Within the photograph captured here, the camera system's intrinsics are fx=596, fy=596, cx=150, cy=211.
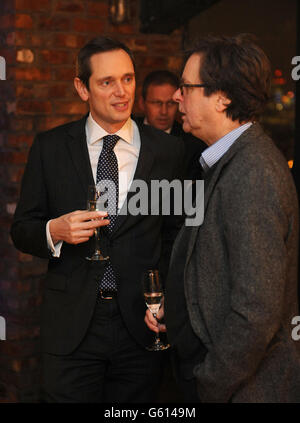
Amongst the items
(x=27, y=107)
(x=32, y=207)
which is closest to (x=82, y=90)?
(x=32, y=207)

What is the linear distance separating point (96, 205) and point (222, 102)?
62cm

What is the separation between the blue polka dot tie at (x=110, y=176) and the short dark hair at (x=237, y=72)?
0.64 metres

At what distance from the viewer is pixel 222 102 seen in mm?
1762

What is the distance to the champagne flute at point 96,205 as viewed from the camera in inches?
83.0

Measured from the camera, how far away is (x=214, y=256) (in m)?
1.66

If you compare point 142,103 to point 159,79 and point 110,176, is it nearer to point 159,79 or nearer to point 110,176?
point 159,79

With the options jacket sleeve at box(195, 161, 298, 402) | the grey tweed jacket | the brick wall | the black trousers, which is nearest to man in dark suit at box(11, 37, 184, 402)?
the black trousers

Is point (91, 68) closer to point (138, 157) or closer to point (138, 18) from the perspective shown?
point (138, 157)

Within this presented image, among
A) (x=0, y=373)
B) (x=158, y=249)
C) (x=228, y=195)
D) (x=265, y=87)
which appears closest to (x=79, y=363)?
(x=158, y=249)

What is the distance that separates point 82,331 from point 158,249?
434 millimetres

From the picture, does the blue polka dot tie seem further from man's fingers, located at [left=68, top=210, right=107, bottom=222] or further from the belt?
man's fingers, located at [left=68, top=210, right=107, bottom=222]

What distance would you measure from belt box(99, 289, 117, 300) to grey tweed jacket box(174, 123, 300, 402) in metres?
0.56

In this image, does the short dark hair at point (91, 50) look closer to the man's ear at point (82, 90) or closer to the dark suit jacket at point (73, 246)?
the man's ear at point (82, 90)

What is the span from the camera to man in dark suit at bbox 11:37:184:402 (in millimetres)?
2230
